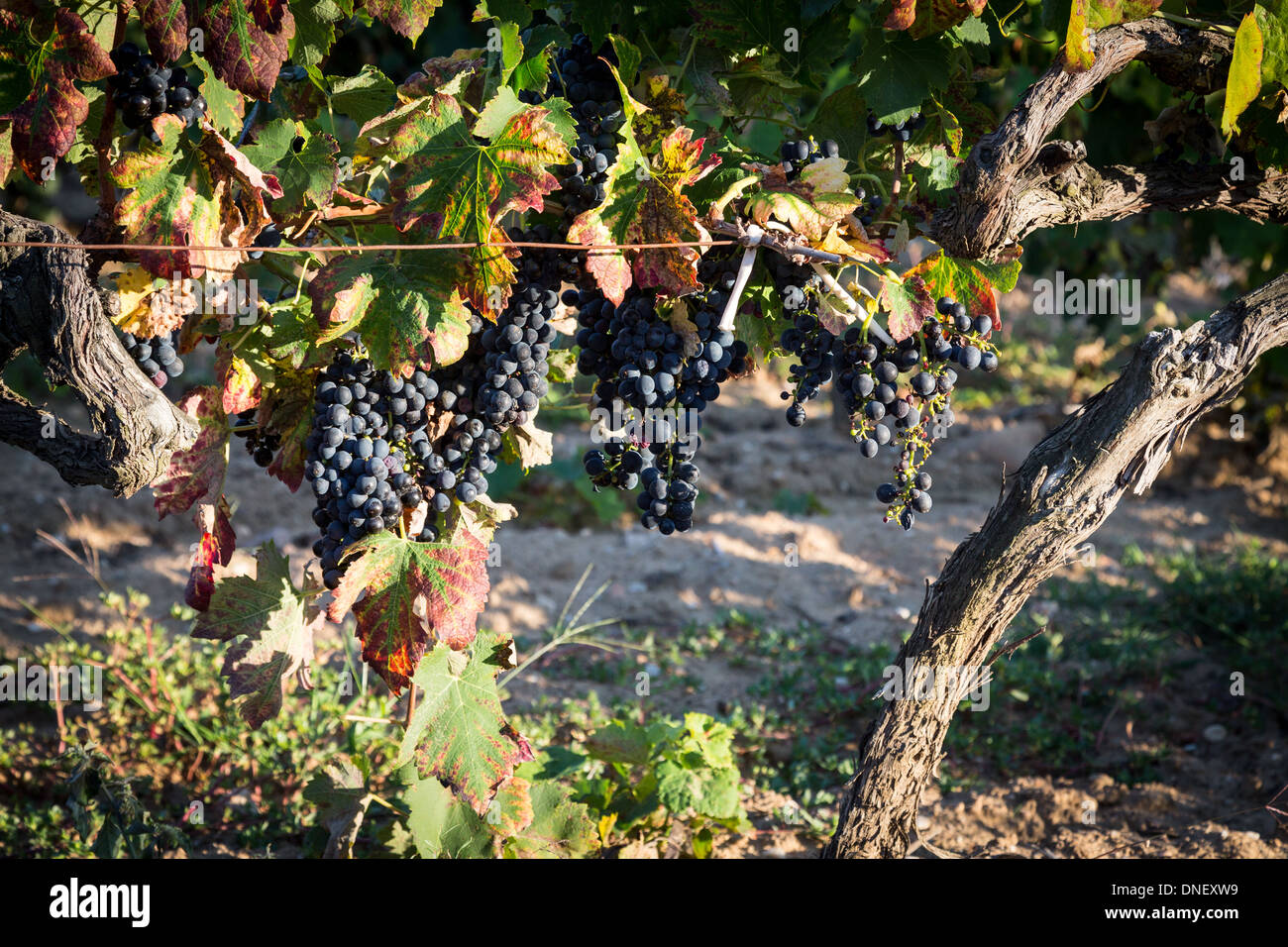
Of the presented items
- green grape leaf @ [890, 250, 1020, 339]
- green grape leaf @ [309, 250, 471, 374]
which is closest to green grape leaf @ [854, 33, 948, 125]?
green grape leaf @ [890, 250, 1020, 339]

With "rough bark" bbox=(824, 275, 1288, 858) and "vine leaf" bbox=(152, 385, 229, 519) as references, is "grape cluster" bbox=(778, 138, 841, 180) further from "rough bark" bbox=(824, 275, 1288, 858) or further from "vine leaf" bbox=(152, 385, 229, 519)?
"vine leaf" bbox=(152, 385, 229, 519)

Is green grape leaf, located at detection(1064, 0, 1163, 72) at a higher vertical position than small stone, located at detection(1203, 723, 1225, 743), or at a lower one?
higher

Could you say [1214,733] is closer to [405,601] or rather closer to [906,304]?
[906,304]

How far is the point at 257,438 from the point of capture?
6.67ft

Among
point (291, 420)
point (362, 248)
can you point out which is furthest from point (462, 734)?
point (362, 248)

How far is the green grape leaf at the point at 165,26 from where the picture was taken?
1.54m

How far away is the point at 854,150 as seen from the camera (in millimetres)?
2049

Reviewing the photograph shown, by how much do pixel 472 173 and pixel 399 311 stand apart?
0.85 feet

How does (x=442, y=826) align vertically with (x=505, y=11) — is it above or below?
below

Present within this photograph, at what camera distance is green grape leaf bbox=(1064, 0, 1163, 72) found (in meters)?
1.67

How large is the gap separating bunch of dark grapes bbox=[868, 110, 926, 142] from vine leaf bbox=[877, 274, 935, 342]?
0.38 meters

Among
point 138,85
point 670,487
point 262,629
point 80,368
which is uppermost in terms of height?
point 138,85
